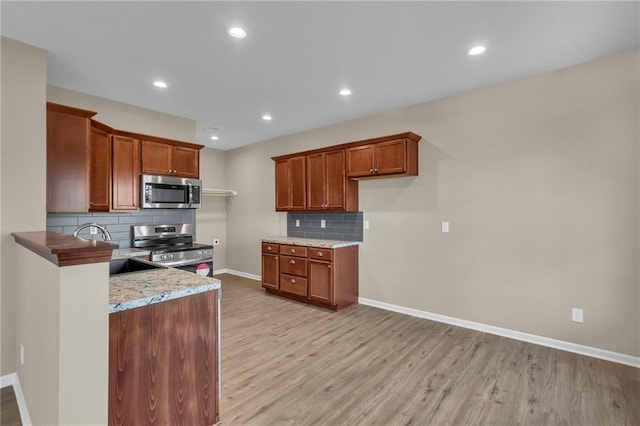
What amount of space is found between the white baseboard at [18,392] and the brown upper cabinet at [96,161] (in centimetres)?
136

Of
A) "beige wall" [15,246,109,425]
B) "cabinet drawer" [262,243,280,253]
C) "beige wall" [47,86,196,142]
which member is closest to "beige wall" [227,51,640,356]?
"cabinet drawer" [262,243,280,253]

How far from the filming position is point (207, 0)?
1.99 meters

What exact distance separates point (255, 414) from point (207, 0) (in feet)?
9.13

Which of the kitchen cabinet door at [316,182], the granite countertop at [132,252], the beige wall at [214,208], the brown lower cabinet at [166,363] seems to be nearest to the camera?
the brown lower cabinet at [166,363]

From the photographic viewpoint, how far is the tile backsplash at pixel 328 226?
14.9 ft

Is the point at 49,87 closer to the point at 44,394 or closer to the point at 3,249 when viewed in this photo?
the point at 3,249

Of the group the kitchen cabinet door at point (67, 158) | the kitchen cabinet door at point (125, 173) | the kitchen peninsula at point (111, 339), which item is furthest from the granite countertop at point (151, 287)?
the kitchen cabinet door at point (125, 173)

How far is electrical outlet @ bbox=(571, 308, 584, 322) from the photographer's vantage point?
2.84 m

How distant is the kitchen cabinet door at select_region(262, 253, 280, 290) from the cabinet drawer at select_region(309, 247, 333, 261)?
733 millimetres

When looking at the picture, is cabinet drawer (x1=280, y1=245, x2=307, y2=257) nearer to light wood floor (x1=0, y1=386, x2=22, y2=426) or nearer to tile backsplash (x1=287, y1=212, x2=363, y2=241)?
tile backsplash (x1=287, y1=212, x2=363, y2=241)

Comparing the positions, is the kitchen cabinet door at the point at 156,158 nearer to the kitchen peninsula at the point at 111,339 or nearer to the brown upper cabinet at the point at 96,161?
the brown upper cabinet at the point at 96,161

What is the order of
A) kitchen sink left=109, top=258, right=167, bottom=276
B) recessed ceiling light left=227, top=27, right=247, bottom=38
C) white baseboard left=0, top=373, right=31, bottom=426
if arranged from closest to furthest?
white baseboard left=0, top=373, right=31, bottom=426 < recessed ceiling light left=227, top=27, right=247, bottom=38 < kitchen sink left=109, top=258, right=167, bottom=276

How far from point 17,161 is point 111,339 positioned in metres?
1.99

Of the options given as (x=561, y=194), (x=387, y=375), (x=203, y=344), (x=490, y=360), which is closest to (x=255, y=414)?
(x=203, y=344)
